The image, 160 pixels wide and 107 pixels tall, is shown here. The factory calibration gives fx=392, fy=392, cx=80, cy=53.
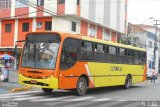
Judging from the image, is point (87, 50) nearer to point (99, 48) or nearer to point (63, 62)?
point (99, 48)

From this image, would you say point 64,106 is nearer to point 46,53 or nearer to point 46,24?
point 46,53

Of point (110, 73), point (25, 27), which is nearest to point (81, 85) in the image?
point (110, 73)

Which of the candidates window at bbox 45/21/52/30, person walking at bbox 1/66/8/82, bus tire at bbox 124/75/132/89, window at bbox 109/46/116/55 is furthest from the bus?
window at bbox 45/21/52/30

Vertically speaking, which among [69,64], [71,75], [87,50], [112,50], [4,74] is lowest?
[4,74]

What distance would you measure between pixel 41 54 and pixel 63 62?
3.59 ft

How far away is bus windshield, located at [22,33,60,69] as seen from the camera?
59.5ft

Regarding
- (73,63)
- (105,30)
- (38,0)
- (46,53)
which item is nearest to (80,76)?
(73,63)

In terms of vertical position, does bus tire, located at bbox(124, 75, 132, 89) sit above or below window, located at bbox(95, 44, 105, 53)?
below

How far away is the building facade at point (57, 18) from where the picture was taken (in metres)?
50.8

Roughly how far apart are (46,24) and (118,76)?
29.5 meters

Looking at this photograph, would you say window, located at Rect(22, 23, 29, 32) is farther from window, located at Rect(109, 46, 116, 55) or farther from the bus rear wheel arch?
the bus rear wheel arch

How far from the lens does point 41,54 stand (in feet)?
60.1

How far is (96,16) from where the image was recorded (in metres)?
56.6

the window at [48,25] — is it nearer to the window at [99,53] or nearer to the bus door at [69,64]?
the window at [99,53]
